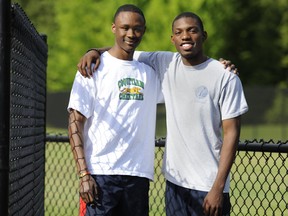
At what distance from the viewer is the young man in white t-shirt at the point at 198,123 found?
4781mm

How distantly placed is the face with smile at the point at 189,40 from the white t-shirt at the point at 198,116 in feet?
0.17

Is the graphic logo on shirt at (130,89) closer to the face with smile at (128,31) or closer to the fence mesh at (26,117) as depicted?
the face with smile at (128,31)

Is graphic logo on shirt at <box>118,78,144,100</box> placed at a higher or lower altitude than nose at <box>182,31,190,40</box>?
lower

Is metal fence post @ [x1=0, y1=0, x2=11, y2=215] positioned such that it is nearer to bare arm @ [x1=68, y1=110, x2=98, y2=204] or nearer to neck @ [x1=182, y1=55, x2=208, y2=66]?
bare arm @ [x1=68, y1=110, x2=98, y2=204]

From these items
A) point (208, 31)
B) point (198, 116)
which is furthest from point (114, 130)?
point (208, 31)

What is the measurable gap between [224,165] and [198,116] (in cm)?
33

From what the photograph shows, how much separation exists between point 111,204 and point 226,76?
3.32 feet

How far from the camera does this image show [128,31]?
4906 millimetres

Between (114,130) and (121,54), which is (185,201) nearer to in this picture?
(114,130)

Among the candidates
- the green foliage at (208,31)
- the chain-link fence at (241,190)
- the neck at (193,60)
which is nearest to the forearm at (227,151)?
the neck at (193,60)

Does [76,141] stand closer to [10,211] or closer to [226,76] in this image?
[10,211]

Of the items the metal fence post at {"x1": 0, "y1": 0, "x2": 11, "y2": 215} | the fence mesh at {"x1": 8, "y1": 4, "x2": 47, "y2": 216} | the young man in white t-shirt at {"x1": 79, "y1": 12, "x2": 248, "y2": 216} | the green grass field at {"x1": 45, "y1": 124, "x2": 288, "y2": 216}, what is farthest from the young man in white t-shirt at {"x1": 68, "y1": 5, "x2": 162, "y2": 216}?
the green grass field at {"x1": 45, "y1": 124, "x2": 288, "y2": 216}

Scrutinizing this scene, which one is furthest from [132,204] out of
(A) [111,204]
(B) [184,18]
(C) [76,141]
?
(B) [184,18]

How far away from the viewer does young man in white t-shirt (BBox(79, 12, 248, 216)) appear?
4.78 metres
